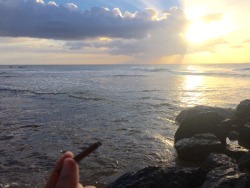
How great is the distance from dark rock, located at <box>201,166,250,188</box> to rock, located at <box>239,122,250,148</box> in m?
5.04

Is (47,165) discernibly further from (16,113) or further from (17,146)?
(16,113)

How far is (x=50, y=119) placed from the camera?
1744 centimetres

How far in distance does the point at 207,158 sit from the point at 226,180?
2.57 meters

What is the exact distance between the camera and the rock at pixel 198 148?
10206 millimetres

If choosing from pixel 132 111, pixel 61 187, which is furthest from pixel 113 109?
pixel 61 187

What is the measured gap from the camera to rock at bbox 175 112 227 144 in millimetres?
12252

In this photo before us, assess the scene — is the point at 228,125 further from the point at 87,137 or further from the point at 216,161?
the point at 87,137

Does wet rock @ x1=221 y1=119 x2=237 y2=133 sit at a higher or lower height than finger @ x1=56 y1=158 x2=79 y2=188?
lower

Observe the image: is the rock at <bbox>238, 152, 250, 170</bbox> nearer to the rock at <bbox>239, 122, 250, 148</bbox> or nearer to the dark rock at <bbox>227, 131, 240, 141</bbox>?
the rock at <bbox>239, 122, 250, 148</bbox>

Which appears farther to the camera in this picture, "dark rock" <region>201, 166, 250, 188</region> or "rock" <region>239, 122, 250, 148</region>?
"rock" <region>239, 122, 250, 148</region>

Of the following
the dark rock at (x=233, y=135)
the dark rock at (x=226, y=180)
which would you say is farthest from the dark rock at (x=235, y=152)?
the dark rock at (x=226, y=180)

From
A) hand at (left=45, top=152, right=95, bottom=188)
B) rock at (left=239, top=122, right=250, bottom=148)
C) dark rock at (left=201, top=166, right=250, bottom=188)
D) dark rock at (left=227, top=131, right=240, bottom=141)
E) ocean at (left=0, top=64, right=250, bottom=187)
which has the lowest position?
ocean at (left=0, top=64, right=250, bottom=187)

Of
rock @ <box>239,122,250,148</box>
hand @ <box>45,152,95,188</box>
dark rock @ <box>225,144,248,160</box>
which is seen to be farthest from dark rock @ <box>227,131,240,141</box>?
hand @ <box>45,152,95,188</box>

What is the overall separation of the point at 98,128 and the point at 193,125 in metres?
4.75
